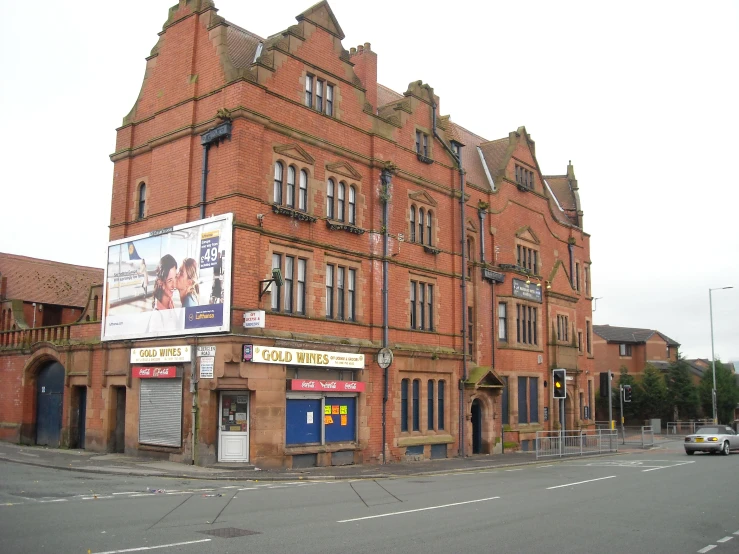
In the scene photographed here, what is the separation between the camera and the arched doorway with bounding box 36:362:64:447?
3050cm

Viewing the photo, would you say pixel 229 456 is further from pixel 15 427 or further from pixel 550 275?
pixel 550 275

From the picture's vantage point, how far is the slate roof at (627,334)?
7862cm

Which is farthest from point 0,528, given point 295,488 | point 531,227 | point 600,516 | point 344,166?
point 531,227

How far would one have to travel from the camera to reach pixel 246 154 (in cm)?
2450

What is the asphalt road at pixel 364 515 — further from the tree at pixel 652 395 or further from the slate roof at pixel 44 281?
the tree at pixel 652 395

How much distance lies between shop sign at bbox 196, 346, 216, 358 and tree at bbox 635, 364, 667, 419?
5358cm

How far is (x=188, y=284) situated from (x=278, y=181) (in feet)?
16.0

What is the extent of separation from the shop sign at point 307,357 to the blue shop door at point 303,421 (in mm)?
1430

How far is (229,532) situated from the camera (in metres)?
11.4

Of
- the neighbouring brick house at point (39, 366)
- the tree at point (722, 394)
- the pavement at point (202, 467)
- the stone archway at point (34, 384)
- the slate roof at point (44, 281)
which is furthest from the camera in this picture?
the tree at point (722, 394)

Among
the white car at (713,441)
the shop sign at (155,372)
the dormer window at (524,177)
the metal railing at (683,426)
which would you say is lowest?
the metal railing at (683,426)

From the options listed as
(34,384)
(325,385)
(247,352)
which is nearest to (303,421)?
(325,385)

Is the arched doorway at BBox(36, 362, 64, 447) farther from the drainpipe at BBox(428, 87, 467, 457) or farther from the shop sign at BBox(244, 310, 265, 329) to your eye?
the drainpipe at BBox(428, 87, 467, 457)

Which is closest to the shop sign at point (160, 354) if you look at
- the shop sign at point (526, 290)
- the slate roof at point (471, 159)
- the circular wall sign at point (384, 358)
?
the circular wall sign at point (384, 358)
